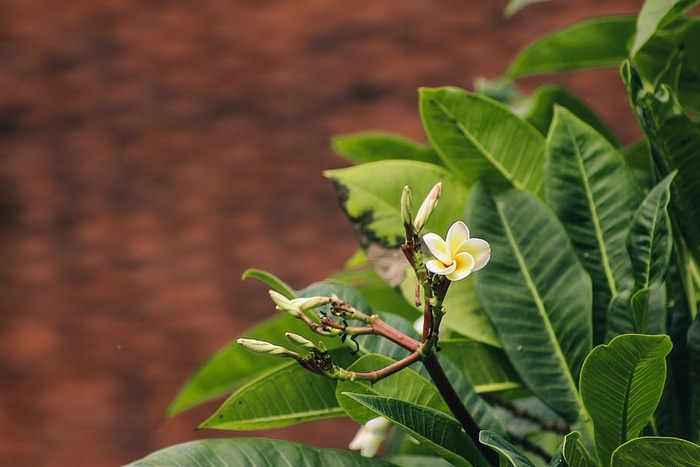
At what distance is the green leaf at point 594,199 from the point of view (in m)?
0.41

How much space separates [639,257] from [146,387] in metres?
2.42

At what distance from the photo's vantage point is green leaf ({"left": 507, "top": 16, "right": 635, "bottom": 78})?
0.57m

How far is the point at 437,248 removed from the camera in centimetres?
32

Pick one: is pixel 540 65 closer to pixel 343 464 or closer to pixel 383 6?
pixel 343 464

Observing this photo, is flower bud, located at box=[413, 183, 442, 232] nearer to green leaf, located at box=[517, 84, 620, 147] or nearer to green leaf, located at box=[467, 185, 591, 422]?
green leaf, located at box=[467, 185, 591, 422]

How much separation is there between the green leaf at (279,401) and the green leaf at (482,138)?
14 centimetres

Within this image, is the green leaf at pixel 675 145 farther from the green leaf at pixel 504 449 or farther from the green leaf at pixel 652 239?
the green leaf at pixel 504 449

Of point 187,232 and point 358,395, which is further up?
point 187,232

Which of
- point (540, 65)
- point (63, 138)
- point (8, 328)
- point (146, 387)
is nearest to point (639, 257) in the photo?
point (540, 65)

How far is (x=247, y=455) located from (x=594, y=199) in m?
0.20

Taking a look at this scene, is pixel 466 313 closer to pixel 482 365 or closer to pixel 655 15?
pixel 482 365

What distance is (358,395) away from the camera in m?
0.30

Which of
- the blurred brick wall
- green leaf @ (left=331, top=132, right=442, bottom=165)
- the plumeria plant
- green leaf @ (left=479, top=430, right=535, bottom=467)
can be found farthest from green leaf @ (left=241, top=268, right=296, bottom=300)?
the blurred brick wall

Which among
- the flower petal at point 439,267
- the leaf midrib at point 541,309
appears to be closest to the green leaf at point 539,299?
the leaf midrib at point 541,309
